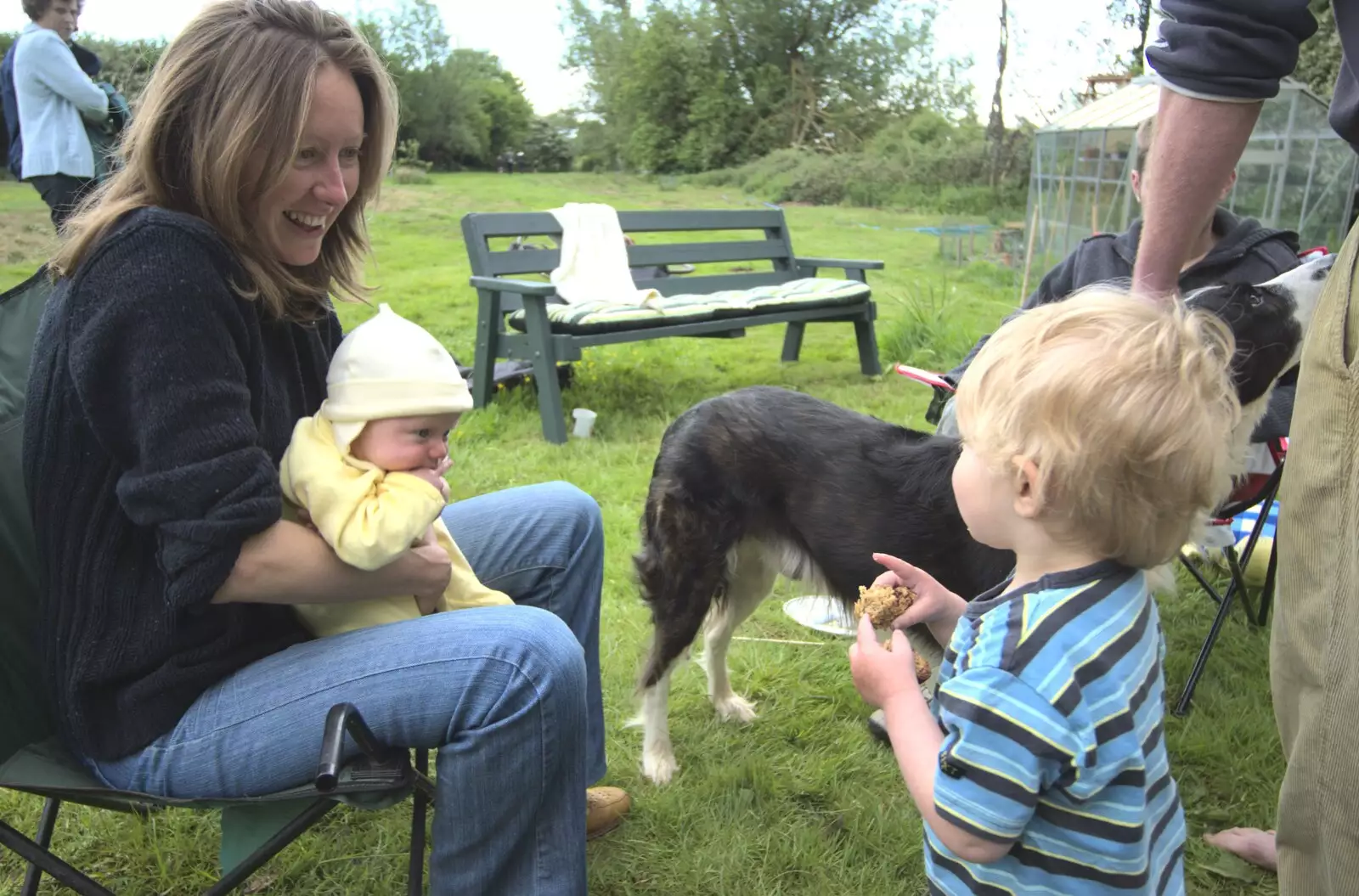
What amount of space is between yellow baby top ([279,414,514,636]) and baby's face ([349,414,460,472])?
0.07 feet

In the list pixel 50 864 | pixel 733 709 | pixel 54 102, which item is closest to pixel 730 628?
pixel 733 709

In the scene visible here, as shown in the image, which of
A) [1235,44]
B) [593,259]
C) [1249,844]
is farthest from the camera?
[593,259]

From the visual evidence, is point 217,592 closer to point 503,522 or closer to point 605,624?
point 503,522

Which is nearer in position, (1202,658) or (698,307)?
(1202,658)

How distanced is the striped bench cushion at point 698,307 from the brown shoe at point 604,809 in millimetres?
3377

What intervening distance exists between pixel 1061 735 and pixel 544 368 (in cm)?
448

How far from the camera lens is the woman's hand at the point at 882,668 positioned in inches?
55.9

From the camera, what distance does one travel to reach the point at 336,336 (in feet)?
6.69

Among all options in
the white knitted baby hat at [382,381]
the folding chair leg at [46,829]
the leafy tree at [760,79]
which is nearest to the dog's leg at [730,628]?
the white knitted baby hat at [382,381]

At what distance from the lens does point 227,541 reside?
4.77 ft

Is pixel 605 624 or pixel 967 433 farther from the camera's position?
pixel 605 624

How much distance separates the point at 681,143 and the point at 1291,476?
25053 mm

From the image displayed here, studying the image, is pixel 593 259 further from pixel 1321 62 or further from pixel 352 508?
pixel 1321 62

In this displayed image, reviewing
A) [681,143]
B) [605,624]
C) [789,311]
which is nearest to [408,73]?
[681,143]
